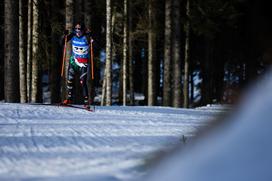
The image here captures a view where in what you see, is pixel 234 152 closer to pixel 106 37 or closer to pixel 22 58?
pixel 106 37

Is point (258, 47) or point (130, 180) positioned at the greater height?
point (258, 47)

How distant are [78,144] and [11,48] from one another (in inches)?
342

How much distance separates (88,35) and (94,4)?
13.8m

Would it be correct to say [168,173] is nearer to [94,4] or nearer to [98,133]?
[98,133]

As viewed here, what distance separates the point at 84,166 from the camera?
4.04 m

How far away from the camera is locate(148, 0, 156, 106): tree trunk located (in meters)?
18.7

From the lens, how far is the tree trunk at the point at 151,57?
18719mm

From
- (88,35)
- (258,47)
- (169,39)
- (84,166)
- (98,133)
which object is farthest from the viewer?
(169,39)

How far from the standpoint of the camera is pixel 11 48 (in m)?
13.1

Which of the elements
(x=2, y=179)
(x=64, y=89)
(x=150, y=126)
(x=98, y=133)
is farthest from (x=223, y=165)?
(x=64, y=89)

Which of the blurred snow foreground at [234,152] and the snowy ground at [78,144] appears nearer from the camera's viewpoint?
the blurred snow foreground at [234,152]

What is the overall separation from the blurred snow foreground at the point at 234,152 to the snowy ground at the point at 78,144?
22.4 inches

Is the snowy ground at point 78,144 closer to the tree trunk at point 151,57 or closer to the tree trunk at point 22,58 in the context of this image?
the tree trunk at point 22,58

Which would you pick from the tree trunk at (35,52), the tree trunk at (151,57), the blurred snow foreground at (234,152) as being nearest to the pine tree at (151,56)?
the tree trunk at (151,57)
